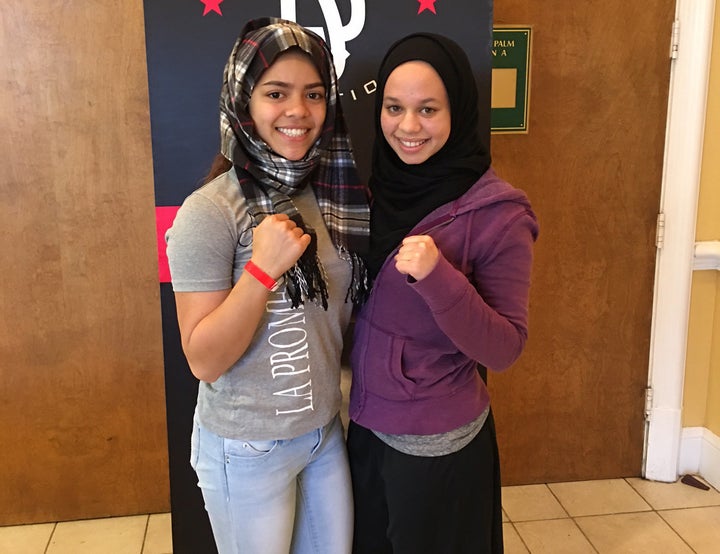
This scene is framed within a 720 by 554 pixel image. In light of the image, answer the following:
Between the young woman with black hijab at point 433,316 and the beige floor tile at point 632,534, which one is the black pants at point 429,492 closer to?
the young woman with black hijab at point 433,316

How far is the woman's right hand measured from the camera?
1099 millimetres

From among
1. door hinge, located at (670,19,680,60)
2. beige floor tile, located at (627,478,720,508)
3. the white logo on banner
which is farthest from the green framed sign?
beige floor tile, located at (627,478,720,508)

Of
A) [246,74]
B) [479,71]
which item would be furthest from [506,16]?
[246,74]

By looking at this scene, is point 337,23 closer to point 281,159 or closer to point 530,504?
point 281,159

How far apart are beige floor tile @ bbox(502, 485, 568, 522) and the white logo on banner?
164cm

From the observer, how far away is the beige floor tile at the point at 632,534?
86.0 inches

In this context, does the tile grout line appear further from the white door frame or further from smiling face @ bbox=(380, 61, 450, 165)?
the white door frame

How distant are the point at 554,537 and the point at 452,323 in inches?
57.1

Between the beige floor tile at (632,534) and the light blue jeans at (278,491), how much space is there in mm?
1221

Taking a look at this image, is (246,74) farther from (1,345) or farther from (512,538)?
(512,538)

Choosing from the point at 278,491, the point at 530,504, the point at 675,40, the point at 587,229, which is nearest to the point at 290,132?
the point at 278,491

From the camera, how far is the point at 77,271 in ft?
7.04

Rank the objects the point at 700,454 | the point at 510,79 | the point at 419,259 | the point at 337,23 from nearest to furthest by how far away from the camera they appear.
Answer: the point at 419,259 → the point at 337,23 → the point at 510,79 → the point at 700,454

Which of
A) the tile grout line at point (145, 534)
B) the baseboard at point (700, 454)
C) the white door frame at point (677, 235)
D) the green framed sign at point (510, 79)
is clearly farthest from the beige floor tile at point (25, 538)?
the baseboard at point (700, 454)
